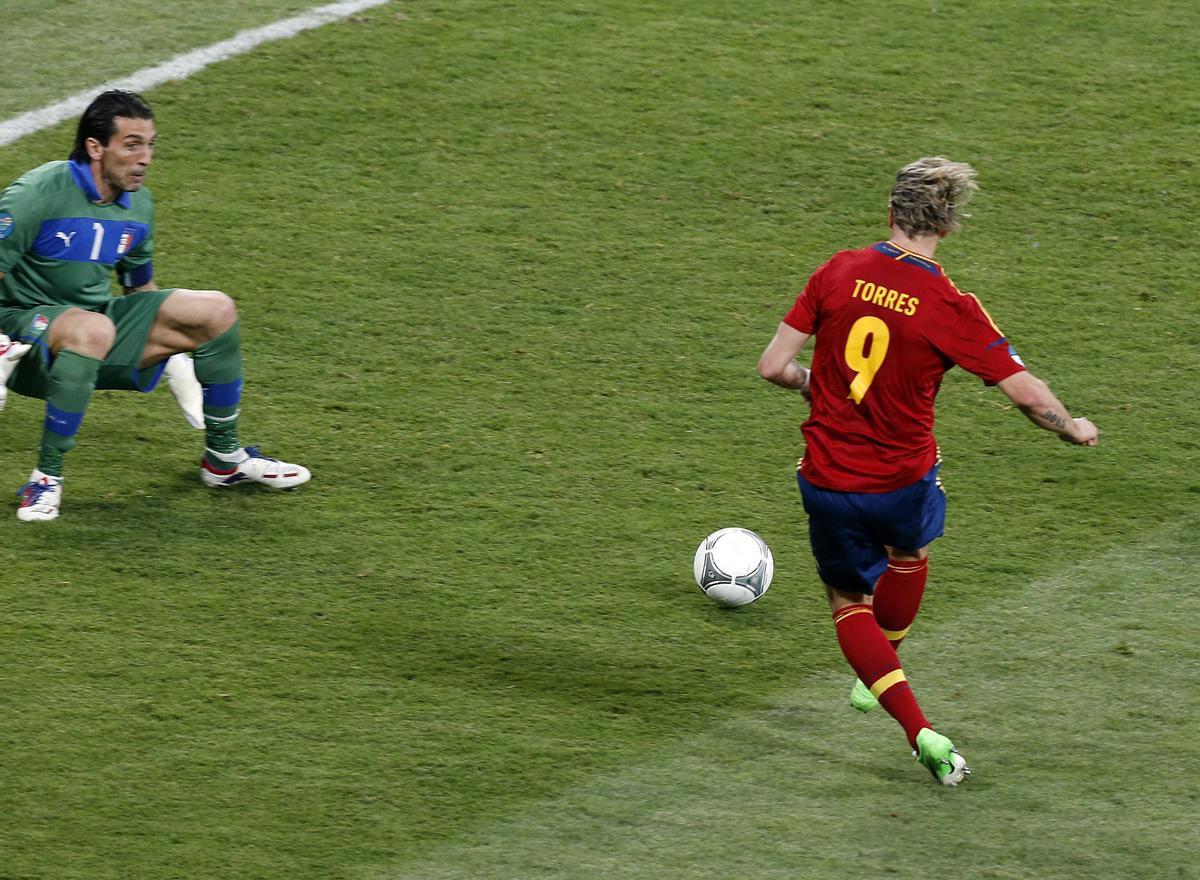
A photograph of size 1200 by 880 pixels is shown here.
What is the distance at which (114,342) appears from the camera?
6.44 m

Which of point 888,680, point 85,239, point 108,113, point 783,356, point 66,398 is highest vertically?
point 108,113

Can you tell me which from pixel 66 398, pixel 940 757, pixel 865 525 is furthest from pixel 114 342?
pixel 940 757

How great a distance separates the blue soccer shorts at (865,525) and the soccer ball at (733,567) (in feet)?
2.45

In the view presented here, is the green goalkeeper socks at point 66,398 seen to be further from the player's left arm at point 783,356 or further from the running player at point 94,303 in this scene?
the player's left arm at point 783,356

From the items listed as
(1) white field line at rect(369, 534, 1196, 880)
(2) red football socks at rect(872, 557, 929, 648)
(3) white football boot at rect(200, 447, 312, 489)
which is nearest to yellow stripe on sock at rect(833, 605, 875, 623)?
(2) red football socks at rect(872, 557, 929, 648)

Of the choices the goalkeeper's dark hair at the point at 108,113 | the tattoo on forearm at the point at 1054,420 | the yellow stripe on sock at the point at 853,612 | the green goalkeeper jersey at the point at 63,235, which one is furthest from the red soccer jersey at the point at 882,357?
the green goalkeeper jersey at the point at 63,235

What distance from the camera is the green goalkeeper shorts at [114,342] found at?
20.7 ft

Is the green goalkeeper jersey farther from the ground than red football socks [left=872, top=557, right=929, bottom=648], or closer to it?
farther from the ground

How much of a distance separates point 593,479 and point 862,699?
1781mm

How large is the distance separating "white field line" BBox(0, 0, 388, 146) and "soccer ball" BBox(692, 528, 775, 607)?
527cm

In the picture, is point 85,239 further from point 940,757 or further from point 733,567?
point 940,757

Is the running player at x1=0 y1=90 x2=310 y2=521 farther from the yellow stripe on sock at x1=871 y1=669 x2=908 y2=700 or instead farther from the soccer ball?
the yellow stripe on sock at x1=871 y1=669 x2=908 y2=700

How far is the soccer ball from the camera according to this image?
6.00 metres

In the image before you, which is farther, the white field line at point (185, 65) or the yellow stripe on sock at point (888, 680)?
the white field line at point (185, 65)
